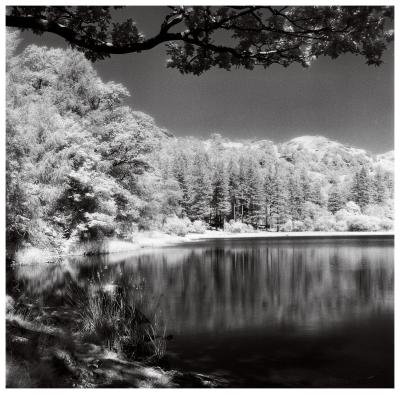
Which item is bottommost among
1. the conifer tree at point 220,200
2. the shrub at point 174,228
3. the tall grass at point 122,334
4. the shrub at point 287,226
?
the shrub at point 287,226

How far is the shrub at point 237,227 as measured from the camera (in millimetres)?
66500

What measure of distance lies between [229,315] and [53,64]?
20108mm

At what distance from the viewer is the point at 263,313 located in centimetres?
1077

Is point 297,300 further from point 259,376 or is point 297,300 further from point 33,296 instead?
point 33,296

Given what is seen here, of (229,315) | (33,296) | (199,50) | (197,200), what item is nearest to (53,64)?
(33,296)

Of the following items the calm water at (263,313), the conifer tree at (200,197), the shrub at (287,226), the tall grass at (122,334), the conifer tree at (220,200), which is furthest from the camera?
the shrub at (287,226)

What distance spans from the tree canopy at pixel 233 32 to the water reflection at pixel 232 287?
4.13 metres

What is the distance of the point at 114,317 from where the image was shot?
713 cm

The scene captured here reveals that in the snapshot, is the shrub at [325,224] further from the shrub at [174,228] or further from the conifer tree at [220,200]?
the shrub at [174,228]

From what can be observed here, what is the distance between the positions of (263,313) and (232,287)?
3963 millimetres

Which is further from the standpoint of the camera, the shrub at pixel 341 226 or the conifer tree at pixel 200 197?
the shrub at pixel 341 226

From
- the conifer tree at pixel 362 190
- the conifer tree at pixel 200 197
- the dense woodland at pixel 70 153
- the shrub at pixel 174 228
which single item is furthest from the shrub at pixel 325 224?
the dense woodland at pixel 70 153

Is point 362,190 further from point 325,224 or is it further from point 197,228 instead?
point 197,228

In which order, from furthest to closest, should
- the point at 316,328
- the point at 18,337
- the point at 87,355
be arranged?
the point at 316,328, the point at 87,355, the point at 18,337
